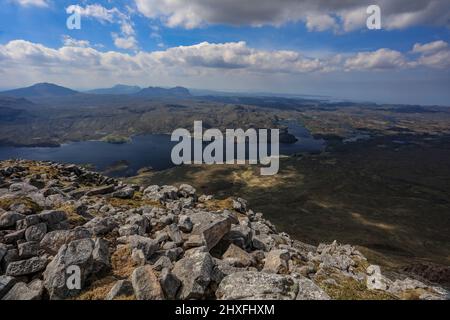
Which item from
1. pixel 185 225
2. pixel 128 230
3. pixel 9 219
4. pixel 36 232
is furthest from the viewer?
pixel 185 225

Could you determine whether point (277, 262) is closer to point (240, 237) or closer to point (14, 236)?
point (240, 237)

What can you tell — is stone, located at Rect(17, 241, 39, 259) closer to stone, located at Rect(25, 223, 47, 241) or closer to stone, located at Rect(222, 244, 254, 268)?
stone, located at Rect(25, 223, 47, 241)

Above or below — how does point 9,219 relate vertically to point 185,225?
above

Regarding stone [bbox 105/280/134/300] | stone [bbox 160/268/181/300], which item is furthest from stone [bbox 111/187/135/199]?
stone [bbox 160/268/181/300]

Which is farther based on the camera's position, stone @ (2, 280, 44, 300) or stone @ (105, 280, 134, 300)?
stone @ (105, 280, 134, 300)

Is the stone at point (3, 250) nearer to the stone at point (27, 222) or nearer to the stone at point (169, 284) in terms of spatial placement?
the stone at point (27, 222)

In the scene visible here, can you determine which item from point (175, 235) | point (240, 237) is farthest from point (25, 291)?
point (240, 237)

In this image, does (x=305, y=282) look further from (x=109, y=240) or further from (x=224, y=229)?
(x=109, y=240)
